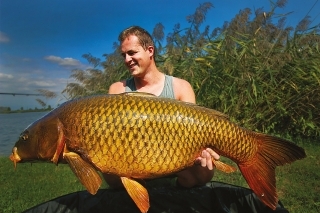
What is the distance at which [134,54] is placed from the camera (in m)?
2.05

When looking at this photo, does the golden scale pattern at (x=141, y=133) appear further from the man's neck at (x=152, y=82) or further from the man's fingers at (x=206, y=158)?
the man's neck at (x=152, y=82)

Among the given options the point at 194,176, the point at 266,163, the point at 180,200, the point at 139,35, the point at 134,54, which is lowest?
the point at 180,200

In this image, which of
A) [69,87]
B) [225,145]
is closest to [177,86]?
[225,145]

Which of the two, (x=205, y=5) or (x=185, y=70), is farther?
(x=205, y=5)

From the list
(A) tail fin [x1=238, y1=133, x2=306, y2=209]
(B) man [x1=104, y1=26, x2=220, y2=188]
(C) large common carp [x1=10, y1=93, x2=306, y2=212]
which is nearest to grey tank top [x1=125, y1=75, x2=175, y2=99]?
(B) man [x1=104, y1=26, x2=220, y2=188]

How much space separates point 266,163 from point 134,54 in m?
1.06

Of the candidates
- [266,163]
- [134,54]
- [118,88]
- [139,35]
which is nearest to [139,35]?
[139,35]

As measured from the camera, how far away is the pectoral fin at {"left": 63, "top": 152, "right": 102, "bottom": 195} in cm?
146

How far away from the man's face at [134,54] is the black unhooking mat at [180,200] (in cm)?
89

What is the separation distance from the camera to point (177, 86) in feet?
7.43

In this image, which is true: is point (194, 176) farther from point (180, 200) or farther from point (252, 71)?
point (252, 71)

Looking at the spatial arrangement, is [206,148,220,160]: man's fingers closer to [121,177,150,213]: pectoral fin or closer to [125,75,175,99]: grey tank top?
[121,177,150,213]: pectoral fin

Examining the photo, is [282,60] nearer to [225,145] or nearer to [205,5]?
[205,5]

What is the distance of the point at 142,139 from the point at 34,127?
0.58 metres
